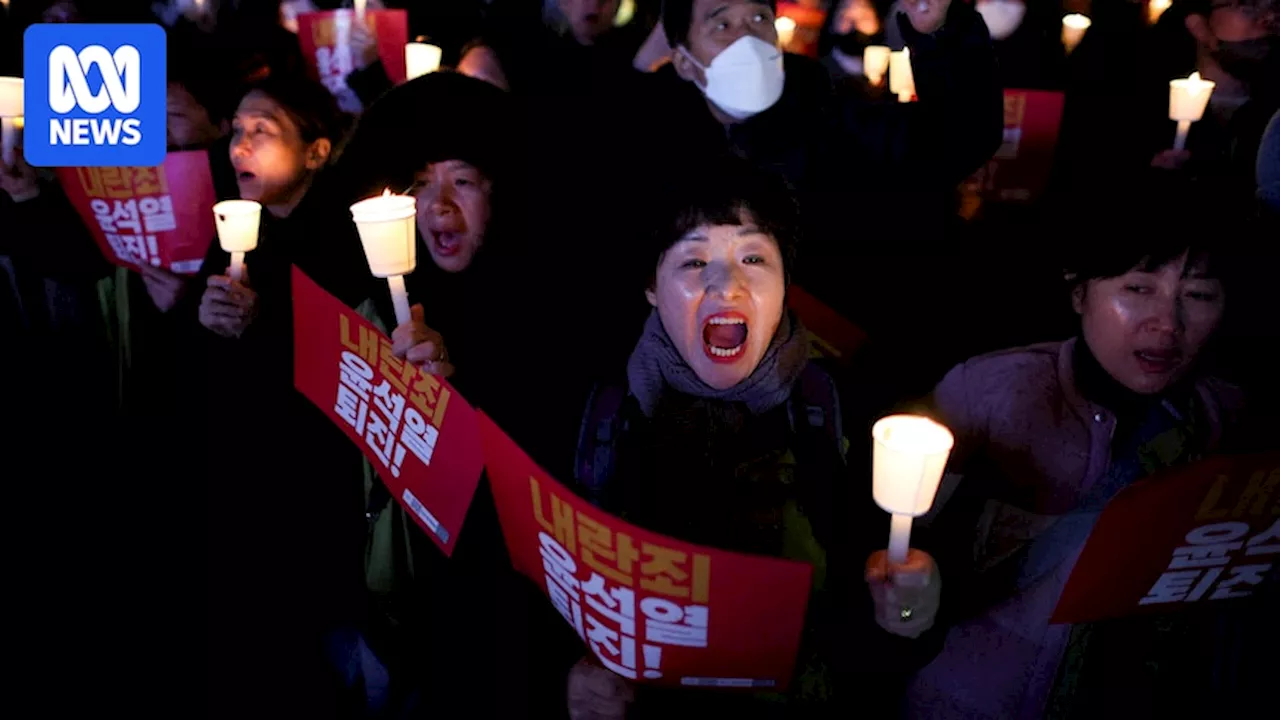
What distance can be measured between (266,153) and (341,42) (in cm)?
188

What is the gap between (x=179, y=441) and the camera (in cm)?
485

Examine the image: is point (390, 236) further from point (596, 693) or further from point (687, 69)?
point (687, 69)

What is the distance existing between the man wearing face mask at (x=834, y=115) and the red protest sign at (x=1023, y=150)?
4.09 ft

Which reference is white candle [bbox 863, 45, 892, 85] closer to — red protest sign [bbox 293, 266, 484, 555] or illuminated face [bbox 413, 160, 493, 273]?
illuminated face [bbox 413, 160, 493, 273]

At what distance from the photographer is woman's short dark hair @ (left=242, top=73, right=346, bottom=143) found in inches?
140

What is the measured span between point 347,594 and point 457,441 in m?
1.57

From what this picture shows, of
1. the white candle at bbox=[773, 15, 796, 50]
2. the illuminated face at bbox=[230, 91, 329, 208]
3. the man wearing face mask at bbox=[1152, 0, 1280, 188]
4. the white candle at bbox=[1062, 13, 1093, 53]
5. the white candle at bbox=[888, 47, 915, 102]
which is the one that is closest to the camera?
the illuminated face at bbox=[230, 91, 329, 208]

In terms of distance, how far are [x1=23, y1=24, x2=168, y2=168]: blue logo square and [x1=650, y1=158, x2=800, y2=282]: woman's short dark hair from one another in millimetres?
2310

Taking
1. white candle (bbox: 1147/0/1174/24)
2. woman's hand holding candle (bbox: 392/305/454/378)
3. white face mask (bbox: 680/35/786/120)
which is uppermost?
white candle (bbox: 1147/0/1174/24)

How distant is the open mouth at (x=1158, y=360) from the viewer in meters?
2.09

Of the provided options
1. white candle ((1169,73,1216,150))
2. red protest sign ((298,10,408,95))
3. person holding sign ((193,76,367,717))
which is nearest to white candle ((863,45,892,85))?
white candle ((1169,73,1216,150))

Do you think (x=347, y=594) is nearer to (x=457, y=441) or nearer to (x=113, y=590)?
(x=113, y=590)

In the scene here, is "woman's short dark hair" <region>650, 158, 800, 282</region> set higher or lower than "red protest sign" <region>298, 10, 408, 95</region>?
lower

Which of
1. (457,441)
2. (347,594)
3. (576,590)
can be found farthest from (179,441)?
(576,590)
